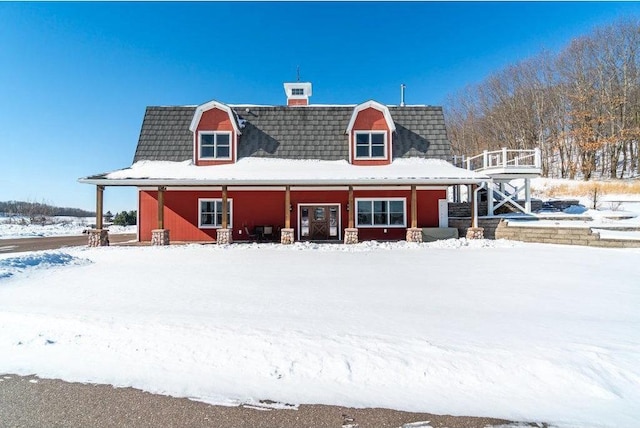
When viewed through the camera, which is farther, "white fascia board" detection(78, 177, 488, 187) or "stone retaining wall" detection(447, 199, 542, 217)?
"stone retaining wall" detection(447, 199, 542, 217)

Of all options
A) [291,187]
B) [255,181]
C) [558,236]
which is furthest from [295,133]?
[558,236]

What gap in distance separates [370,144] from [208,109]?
8.55m

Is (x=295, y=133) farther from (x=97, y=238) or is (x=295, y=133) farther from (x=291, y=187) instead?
(x=97, y=238)

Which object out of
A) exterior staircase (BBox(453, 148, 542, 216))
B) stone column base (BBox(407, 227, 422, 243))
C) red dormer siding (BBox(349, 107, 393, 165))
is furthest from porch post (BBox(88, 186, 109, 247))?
exterior staircase (BBox(453, 148, 542, 216))

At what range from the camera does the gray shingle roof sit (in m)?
16.6

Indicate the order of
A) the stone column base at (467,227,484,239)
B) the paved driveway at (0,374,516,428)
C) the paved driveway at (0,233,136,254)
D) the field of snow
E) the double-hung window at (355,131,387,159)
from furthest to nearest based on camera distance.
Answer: the double-hung window at (355,131,387,159) → the stone column base at (467,227,484,239) → the paved driveway at (0,233,136,254) → the field of snow → the paved driveway at (0,374,516,428)

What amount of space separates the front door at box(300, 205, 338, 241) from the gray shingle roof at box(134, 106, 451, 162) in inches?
105

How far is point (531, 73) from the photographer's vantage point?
33.1 meters

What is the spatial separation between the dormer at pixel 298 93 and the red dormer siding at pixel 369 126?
500 centimetres

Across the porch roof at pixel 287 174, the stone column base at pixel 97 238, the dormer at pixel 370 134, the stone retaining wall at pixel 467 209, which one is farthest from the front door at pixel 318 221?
the stone column base at pixel 97 238

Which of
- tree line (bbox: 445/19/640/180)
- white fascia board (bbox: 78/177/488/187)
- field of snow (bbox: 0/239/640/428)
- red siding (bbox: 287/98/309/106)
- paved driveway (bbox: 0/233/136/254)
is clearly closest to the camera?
field of snow (bbox: 0/239/640/428)

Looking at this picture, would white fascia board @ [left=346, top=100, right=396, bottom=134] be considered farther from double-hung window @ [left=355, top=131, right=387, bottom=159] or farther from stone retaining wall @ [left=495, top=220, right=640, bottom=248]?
stone retaining wall @ [left=495, top=220, right=640, bottom=248]

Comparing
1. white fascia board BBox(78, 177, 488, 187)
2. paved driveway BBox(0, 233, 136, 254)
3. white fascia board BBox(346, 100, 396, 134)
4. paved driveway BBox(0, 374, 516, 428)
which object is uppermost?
white fascia board BBox(346, 100, 396, 134)

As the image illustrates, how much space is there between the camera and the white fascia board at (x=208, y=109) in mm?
16188
